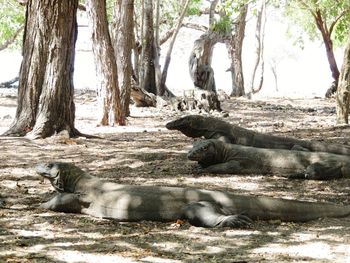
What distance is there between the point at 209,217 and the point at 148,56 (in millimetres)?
15095

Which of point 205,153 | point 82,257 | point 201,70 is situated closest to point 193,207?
point 82,257

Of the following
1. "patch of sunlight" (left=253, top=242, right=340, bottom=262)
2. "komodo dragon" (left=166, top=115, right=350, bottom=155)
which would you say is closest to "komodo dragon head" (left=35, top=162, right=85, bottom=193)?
"patch of sunlight" (left=253, top=242, right=340, bottom=262)

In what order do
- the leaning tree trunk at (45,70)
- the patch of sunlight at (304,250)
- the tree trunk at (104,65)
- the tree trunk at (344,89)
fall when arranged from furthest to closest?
1. the tree trunk at (344,89)
2. the tree trunk at (104,65)
3. the leaning tree trunk at (45,70)
4. the patch of sunlight at (304,250)

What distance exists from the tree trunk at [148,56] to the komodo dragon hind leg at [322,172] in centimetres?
1259

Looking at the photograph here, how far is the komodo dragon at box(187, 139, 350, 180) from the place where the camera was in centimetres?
706

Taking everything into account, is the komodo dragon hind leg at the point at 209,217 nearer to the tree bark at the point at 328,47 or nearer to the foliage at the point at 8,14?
the tree bark at the point at 328,47

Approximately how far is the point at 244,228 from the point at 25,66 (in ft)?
19.9

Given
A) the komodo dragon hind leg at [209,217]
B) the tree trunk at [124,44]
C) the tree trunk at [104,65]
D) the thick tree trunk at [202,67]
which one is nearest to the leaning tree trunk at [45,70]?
the tree trunk at [104,65]

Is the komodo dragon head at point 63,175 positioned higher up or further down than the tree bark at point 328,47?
further down

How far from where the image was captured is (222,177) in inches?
278

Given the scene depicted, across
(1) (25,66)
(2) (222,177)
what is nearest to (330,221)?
(2) (222,177)

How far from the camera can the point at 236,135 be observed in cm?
852

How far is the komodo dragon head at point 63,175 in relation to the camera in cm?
552

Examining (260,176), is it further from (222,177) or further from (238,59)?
(238,59)
